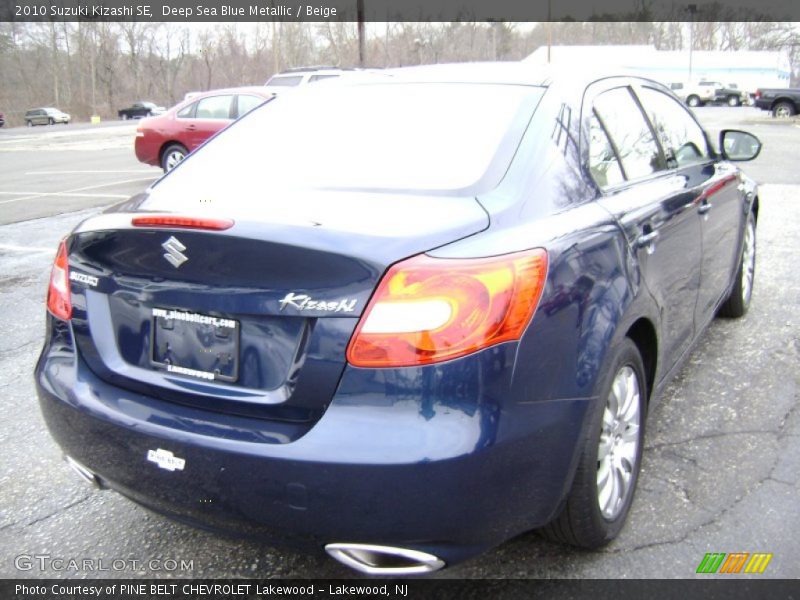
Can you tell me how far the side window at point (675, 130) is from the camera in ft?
11.5

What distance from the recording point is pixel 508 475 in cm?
198

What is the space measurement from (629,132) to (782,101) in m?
35.6

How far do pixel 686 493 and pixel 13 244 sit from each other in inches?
299

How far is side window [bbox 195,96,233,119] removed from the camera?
14.1 m

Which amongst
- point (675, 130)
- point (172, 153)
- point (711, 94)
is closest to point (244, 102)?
point (172, 153)

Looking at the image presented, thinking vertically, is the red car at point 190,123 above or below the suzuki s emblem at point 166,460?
above

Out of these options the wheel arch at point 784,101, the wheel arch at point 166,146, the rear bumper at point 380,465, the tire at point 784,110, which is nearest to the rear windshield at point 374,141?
the rear bumper at point 380,465

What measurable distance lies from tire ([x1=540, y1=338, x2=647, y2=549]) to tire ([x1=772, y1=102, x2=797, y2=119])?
36.1 metres

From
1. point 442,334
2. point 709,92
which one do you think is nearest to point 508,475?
point 442,334

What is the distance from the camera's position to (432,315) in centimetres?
190

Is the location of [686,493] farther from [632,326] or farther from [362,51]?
[362,51]

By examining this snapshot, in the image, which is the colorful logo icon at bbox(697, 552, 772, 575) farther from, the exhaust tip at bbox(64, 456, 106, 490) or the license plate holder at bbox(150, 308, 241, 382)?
the exhaust tip at bbox(64, 456, 106, 490)

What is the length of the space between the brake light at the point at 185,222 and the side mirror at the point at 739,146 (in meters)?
3.37

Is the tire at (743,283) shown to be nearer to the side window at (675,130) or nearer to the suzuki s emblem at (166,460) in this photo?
the side window at (675,130)
